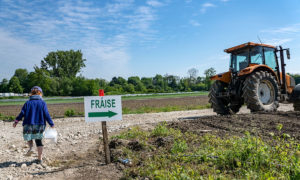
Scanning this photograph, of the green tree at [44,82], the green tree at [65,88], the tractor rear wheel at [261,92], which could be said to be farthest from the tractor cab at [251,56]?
the green tree at [65,88]

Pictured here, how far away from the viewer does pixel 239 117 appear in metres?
7.19

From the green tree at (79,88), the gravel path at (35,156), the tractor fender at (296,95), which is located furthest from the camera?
the green tree at (79,88)

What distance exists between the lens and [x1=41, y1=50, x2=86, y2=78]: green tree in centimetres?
6838

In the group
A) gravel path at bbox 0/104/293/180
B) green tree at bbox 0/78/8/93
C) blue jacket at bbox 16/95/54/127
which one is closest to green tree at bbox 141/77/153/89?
green tree at bbox 0/78/8/93

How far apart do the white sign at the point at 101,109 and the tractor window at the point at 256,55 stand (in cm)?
705

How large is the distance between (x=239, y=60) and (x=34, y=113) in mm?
8061

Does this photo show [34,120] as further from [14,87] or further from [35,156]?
[14,87]

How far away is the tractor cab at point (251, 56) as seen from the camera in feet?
29.8

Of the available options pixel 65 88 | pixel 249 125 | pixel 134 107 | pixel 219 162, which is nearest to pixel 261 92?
pixel 249 125

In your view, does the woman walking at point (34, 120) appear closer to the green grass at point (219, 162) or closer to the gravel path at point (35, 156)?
the gravel path at point (35, 156)

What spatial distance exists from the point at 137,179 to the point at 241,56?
26.1ft

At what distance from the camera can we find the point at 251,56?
9.14 metres

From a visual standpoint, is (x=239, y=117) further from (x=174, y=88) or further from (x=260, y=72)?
(x=174, y=88)

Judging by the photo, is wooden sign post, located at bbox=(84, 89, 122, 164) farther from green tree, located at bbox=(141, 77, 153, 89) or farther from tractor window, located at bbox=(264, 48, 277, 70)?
green tree, located at bbox=(141, 77, 153, 89)
